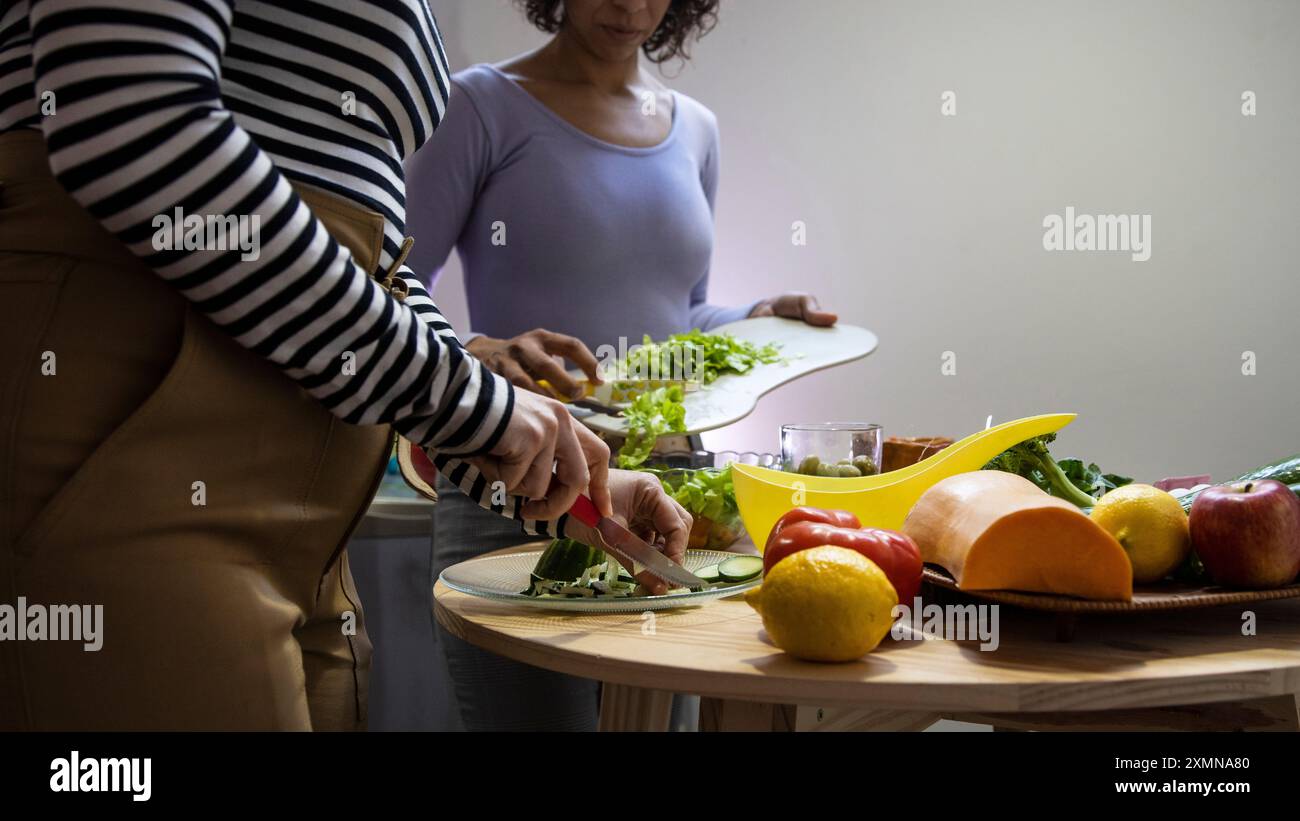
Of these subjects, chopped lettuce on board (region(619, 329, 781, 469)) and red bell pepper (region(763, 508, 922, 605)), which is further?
chopped lettuce on board (region(619, 329, 781, 469))

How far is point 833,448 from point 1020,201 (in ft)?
7.88

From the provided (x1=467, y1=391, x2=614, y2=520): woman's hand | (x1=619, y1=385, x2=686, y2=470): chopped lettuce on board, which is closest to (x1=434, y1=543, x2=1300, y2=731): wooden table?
(x1=467, y1=391, x2=614, y2=520): woman's hand

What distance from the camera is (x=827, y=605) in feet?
2.88

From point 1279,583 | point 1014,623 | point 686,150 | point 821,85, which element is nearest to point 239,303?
point 1014,623

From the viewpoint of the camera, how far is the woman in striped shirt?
70 cm

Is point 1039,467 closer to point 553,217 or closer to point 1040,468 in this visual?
point 1040,468

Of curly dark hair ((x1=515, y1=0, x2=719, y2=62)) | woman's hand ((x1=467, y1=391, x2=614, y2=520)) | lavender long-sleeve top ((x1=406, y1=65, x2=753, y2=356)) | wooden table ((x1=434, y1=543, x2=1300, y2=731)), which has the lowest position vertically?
wooden table ((x1=434, y1=543, x2=1300, y2=731))

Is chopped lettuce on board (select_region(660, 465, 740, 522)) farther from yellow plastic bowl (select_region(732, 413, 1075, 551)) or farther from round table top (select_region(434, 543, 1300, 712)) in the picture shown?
round table top (select_region(434, 543, 1300, 712))

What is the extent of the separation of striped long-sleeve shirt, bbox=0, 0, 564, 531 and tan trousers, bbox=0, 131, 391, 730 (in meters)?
0.05

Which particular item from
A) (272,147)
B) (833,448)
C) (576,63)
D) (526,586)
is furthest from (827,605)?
(576,63)

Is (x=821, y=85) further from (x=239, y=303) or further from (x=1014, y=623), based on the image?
(x=239, y=303)

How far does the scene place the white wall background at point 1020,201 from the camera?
3412 millimetres

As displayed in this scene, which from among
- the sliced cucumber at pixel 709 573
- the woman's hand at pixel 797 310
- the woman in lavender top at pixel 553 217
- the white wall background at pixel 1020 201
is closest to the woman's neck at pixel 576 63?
the woman in lavender top at pixel 553 217

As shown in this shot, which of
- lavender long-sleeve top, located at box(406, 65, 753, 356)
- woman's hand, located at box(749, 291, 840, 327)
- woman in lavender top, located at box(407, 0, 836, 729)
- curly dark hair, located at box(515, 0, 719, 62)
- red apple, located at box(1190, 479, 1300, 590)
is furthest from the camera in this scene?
woman's hand, located at box(749, 291, 840, 327)
